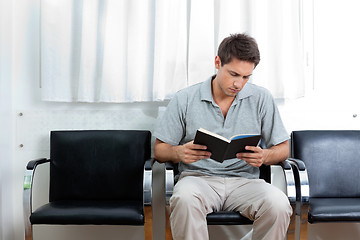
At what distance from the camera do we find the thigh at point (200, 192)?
1.97 m

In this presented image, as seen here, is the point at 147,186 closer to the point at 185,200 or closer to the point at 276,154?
the point at 185,200

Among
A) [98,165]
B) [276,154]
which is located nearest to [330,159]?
[276,154]

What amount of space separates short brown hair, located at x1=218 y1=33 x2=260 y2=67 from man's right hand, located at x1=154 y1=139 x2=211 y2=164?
0.48m

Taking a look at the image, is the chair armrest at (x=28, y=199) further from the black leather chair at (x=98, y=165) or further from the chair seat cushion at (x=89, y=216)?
the black leather chair at (x=98, y=165)

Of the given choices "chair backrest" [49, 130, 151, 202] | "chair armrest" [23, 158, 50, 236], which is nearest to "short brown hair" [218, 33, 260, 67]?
"chair backrest" [49, 130, 151, 202]

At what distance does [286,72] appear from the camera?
8.87 ft

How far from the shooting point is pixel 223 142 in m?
1.87

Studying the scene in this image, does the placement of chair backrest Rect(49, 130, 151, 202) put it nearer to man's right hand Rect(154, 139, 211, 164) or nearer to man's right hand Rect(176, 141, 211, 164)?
man's right hand Rect(154, 139, 211, 164)

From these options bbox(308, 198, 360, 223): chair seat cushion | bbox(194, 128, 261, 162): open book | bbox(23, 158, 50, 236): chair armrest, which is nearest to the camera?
bbox(194, 128, 261, 162): open book

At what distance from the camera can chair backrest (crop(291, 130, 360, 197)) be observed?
251 cm

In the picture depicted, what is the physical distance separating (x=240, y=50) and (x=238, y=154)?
0.53 metres

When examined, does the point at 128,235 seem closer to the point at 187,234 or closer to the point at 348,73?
the point at 187,234

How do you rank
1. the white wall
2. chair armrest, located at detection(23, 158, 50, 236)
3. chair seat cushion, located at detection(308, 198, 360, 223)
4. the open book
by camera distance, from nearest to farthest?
the open book → chair seat cushion, located at detection(308, 198, 360, 223) → chair armrest, located at detection(23, 158, 50, 236) → the white wall

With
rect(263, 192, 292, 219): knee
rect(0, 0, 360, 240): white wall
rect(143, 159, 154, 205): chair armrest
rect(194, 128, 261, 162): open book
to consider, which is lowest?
rect(263, 192, 292, 219): knee
